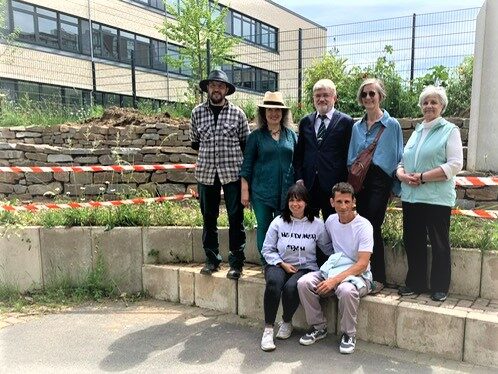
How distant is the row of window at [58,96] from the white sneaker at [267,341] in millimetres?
8333

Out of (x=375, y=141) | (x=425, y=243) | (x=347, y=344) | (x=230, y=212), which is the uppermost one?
(x=375, y=141)

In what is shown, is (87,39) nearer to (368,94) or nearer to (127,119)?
(127,119)

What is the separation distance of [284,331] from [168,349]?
0.97 metres

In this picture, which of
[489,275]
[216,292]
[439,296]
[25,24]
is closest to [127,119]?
[216,292]

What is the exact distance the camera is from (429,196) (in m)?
3.54

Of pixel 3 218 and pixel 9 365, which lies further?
pixel 3 218

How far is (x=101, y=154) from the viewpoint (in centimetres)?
831

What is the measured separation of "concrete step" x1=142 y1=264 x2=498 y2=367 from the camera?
10.9 ft

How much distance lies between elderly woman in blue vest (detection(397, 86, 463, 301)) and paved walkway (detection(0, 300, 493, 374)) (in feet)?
2.56

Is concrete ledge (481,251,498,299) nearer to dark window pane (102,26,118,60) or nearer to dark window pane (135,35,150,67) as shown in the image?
dark window pane (102,26,118,60)

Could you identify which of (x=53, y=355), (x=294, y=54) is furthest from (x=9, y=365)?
(x=294, y=54)

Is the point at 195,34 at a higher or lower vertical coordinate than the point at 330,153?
higher

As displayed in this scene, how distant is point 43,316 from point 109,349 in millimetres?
1167

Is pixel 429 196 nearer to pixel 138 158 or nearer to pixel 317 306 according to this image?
pixel 317 306
